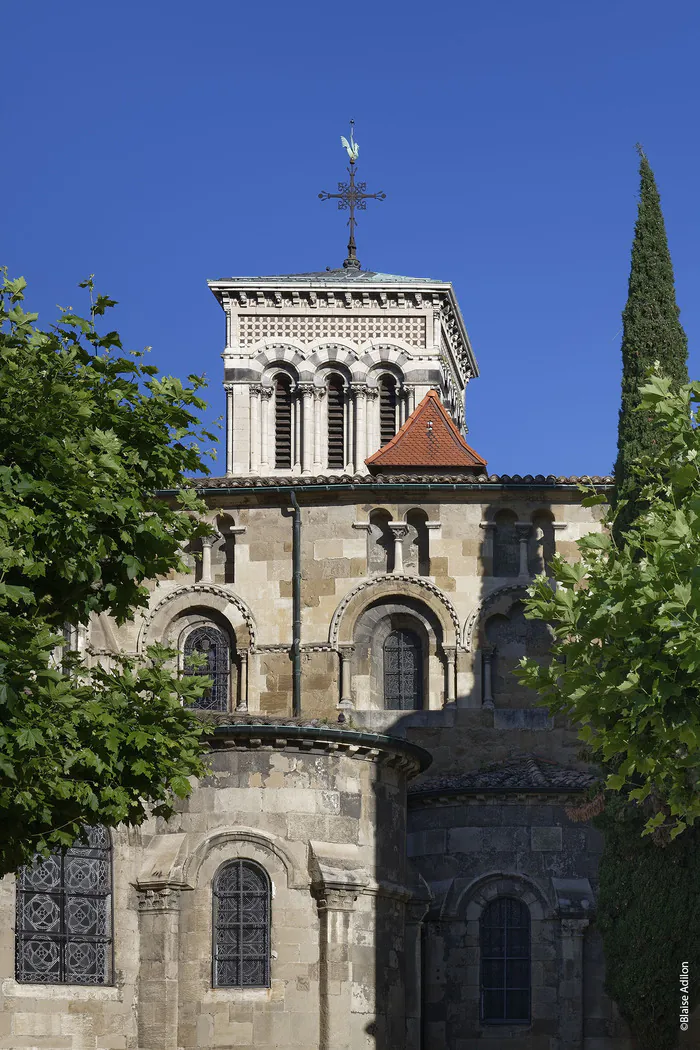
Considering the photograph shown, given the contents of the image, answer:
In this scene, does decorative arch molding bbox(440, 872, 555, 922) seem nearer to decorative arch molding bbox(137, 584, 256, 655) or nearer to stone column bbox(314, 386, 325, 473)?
decorative arch molding bbox(137, 584, 256, 655)

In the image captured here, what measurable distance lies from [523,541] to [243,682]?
657cm

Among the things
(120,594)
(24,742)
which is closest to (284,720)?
(120,594)

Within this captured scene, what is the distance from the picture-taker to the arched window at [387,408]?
60438 millimetres

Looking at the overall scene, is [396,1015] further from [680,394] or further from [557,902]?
[680,394]

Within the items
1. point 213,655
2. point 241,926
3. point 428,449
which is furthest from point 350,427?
point 241,926

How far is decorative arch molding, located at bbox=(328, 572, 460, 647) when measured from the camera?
3981 centimetres

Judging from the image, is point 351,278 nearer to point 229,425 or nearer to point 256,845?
point 229,425

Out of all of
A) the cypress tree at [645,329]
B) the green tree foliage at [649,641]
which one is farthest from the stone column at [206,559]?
the green tree foliage at [649,641]

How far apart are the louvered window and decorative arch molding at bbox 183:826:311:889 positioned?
1145 inches

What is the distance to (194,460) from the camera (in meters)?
24.1

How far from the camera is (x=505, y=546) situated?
40.2 metres

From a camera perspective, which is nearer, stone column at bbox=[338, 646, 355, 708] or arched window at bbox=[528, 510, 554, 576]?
stone column at bbox=[338, 646, 355, 708]

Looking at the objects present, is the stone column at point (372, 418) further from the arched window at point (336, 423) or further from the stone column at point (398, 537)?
the stone column at point (398, 537)

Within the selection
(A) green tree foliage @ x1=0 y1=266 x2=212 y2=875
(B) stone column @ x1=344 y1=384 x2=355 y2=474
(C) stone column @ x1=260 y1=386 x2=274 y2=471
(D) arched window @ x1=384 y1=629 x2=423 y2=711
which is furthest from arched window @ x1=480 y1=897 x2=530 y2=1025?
(C) stone column @ x1=260 y1=386 x2=274 y2=471
